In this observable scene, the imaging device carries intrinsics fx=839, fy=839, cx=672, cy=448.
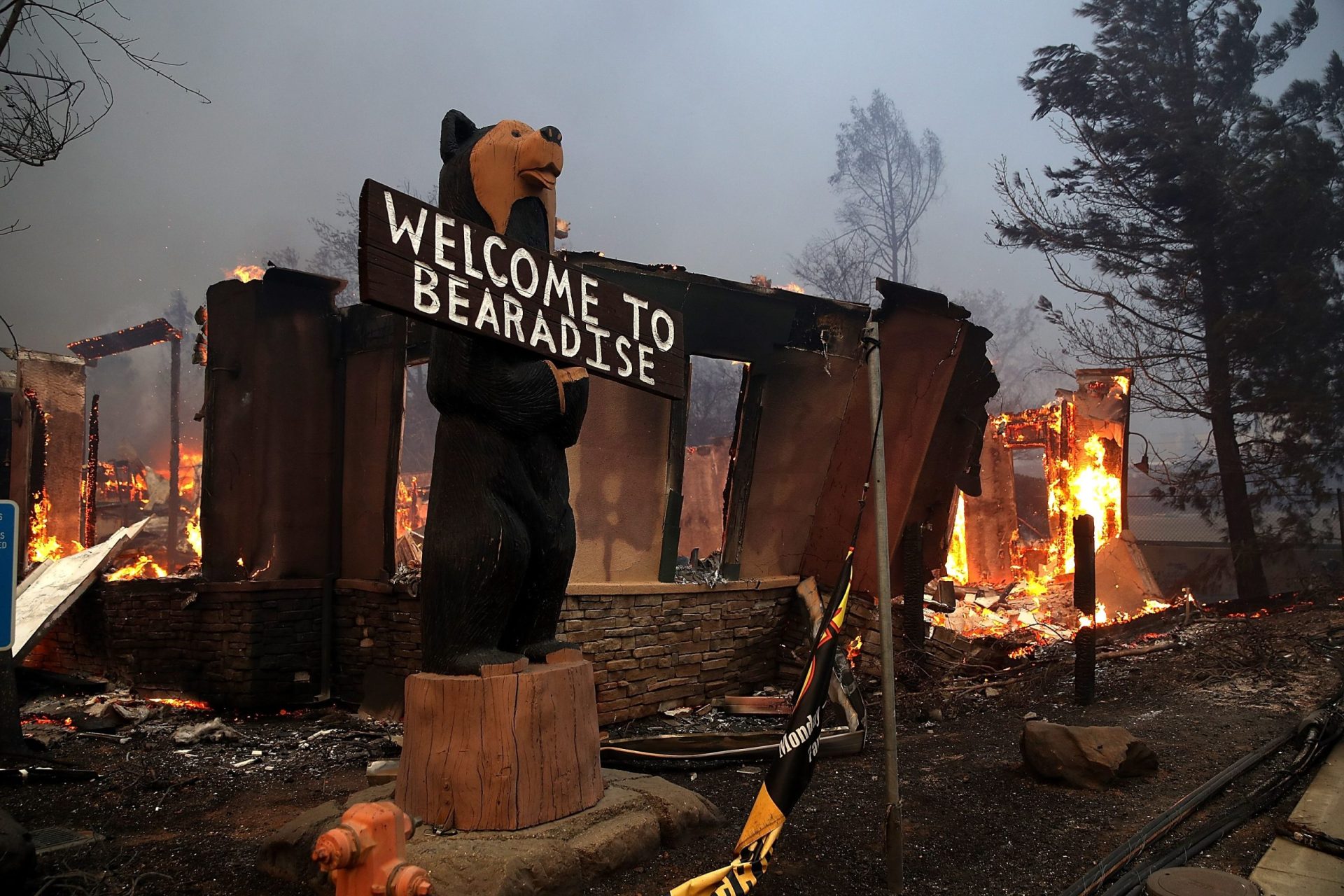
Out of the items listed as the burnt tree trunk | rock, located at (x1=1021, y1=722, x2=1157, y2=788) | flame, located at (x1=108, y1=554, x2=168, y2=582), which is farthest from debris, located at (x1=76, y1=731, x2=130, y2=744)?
the burnt tree trunk

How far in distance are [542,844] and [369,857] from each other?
152 centimetres

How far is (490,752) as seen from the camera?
341 centimetres

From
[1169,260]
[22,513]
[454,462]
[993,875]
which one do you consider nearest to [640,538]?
[454,462]

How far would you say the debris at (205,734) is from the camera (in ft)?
21.7

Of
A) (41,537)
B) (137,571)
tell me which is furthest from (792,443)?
(41,537)

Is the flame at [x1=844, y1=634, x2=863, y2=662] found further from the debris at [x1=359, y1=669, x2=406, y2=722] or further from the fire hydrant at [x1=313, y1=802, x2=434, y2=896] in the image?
the fire hydrant at [x1=313, y1=802, x2=434, y2=896]

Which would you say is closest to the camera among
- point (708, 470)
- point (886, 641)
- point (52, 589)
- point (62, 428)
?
point (886, 641)

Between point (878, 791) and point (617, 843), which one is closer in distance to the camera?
point (617, 843)

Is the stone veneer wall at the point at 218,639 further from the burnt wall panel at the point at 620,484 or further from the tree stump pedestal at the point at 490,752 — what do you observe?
the tree stump pedestal at the point at 490,752

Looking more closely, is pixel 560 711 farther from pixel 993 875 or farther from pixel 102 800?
pixel 102 800

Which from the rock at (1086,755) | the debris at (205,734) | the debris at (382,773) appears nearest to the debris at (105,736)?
the debris at (205,734)

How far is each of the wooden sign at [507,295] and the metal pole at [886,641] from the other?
860 millimetres

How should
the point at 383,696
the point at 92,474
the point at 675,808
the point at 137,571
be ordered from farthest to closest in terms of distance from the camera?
the point at 92,474 → the point at 137,571 → the point at 383,696 → the point at 675,808

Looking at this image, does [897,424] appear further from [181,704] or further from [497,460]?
[181,704]
